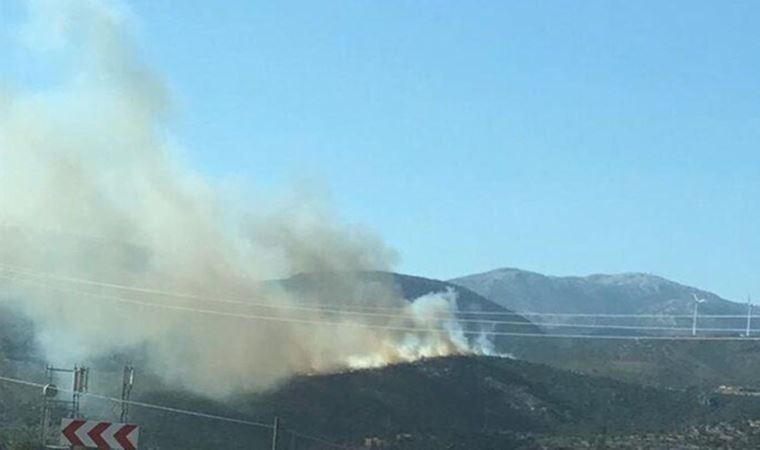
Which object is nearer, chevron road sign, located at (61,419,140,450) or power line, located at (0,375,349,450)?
chevron road sign, located at (61,419,140,450)

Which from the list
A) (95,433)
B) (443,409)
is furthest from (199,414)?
(95,433)

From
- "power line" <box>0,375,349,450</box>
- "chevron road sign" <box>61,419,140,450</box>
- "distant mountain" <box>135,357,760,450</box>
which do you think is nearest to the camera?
"chevron road sign" <box>61,419,140,450</box>

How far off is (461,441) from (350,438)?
37.2ft

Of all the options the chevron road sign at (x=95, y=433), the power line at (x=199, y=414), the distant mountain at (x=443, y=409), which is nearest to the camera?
the chevron road sign at (x=95, y=433)

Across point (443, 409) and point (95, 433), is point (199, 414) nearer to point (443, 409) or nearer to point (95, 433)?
point (443, 409)

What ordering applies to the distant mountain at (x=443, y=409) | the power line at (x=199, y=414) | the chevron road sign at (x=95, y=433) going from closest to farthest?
1. the chevron road sign at (x=95, y=433)
2. the power line at (x=199, y=414)
3. the distant mountain at (x=443, y=409)

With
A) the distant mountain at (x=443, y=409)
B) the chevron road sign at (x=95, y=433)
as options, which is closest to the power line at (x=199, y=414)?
the distant mountain at (x=443, y=409)

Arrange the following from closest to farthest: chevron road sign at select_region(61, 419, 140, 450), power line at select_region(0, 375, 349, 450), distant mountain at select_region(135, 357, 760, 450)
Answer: chevron road sign at select_region(61, 419, 140, 450) → power line at select_region(0, 375, 349, 450) → distant mountain at select_region(135, 357, 760, 450)

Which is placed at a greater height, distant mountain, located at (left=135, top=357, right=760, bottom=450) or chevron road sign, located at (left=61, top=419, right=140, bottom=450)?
chevron road sign, located at (left=61, top=419, right=140, bottom=450)

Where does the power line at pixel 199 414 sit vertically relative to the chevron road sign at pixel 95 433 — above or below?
below

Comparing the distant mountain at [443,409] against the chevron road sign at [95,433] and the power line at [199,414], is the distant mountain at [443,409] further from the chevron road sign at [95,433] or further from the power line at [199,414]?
the chevron road sign at [95,433]

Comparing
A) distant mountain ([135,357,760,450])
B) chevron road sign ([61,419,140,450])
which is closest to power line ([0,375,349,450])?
distant mountain ([135,357,760,450])

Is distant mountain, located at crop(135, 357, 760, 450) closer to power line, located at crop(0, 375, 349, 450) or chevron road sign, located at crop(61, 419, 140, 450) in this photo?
power line, located at crop(0, 375, 349, 450)

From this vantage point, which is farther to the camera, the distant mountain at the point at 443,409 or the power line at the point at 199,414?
the distant mountain at the point at 443,409
